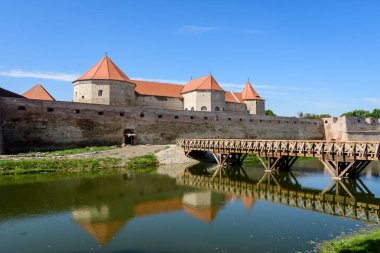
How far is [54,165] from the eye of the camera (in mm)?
19891

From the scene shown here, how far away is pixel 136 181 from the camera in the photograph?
54.5 ft

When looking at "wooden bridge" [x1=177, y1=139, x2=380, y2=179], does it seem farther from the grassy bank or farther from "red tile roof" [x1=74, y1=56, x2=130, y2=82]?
"red tile roof" [x1=74, y1=56, x2=130, y2=82]

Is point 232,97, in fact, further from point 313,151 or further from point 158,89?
point 313,151

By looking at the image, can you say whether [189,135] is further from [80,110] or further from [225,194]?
[225,194]

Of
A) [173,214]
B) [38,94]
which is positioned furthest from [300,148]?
[38,94]

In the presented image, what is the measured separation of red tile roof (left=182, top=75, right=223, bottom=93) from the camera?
119ft

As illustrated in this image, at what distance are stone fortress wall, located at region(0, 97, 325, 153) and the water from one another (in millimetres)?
7704

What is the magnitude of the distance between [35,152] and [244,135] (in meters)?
21.9

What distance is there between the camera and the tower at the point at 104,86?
30.7 meters

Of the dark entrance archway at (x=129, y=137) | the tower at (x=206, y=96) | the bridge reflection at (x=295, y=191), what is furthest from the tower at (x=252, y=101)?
the bridge reflection at (x=295, y=191)

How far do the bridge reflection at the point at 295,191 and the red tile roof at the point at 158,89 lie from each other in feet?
60.8

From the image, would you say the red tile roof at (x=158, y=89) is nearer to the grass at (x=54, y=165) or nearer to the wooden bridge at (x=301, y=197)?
the grass at (x=54, y=165)

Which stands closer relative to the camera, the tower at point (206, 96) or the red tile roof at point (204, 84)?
the tower at point (206, 96)

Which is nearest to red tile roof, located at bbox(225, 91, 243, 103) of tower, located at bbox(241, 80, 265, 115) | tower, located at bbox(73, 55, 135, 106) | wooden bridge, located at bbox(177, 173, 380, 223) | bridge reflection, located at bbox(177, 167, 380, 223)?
tower, located at bbox(241, 80, 265, 115)
